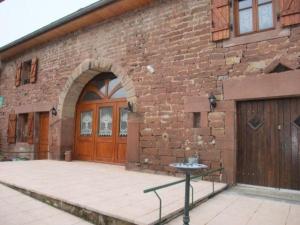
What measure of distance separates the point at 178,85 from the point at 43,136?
6344 millimetres

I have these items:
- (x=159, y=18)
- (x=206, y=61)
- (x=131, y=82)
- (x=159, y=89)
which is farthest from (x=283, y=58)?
(x=131, y=82)

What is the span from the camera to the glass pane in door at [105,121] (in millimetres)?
8023

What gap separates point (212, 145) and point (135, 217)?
2841mm

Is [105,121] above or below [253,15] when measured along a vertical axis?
below

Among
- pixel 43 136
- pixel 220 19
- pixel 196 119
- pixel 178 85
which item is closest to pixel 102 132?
pixel 43 136

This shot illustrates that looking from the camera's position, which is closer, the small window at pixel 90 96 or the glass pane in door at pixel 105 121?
the glass pane in door at pixel 105 121

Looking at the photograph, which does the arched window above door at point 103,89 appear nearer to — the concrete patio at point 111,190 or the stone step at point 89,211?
the concrete patio at point 111,190

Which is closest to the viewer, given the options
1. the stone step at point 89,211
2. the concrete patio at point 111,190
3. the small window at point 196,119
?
the stone step at point 89,211

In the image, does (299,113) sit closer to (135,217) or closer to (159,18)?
(135,217)

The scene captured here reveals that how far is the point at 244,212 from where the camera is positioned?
11.3 ft

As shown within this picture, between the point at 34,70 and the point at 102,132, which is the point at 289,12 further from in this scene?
the point at 34,70

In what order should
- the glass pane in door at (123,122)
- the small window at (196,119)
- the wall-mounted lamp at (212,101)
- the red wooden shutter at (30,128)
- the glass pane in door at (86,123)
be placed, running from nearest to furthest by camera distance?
1. the wall-mounted lamp at (212,101)
2. the small window at (196,119)
3. the glass pane in door at (123,122)
4. the glass pane in door at (86,123)
5. the red wooden shutter at (30,128)

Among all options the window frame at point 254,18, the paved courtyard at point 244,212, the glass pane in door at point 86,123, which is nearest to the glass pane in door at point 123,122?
the glass pane in door at point 86,123

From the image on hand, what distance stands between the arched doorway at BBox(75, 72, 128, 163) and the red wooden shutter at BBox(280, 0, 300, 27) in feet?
14.4
